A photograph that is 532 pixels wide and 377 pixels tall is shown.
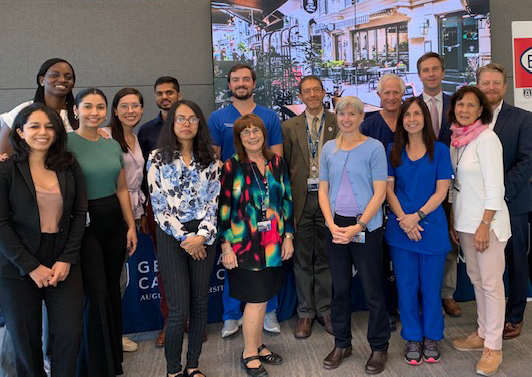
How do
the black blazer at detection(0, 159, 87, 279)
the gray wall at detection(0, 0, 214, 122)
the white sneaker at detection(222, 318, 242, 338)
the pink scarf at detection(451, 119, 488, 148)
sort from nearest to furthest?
the black blazer at detection(0, 159, 87, 279), the pink scarf at detection(451, 119, 488, 148), the white sneaker at detection(222, 318, 242, 338), the gray wall at detection(0, 0, 214, 122)

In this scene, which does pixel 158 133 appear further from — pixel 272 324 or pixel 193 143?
pixel 272 324

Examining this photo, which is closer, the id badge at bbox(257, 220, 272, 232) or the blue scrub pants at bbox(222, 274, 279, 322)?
the id badge at bbox(257, 220, 272, 232)

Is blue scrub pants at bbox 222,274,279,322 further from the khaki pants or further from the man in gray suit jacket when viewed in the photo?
the khaki pants

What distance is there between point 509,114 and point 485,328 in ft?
4.82

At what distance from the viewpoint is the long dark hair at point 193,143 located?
2377 mm

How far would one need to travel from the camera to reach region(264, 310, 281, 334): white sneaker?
10.7 ft

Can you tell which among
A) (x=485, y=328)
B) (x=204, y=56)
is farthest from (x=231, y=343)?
(x=204, y=56)

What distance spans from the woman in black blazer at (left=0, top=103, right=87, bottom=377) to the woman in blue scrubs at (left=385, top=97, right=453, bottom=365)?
1865 millimetres

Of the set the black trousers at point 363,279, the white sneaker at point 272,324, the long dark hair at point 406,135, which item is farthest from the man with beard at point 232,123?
the long dark hair at point 406,135

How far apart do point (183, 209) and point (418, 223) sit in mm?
1448

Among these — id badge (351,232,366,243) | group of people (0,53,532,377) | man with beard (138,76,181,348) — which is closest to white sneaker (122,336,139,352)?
man with beard (138,76,181,348)

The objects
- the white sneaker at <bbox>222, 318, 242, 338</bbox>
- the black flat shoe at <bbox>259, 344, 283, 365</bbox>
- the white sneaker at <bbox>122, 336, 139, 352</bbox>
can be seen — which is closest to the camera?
the black flat shoe at <bbox>259, 344, 283, 365</bbox>

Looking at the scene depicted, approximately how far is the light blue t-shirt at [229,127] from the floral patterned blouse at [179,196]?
0.84 meters

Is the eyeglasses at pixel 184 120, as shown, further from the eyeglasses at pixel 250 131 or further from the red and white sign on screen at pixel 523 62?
the red and white sign on screen at pixel 523 62
